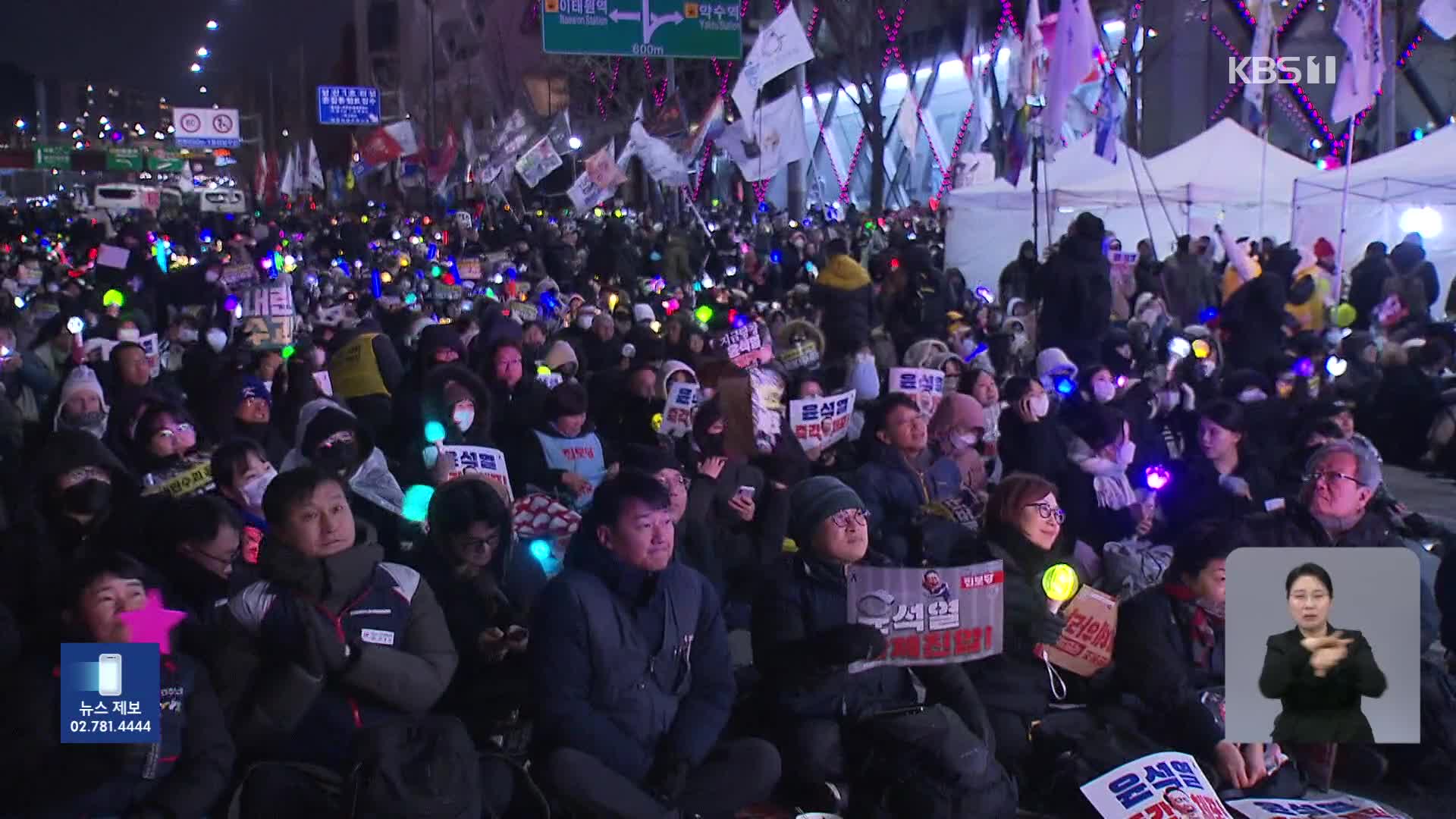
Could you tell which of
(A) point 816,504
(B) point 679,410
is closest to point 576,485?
(B) point 679,410

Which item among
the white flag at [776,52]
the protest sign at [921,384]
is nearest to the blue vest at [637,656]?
the protest sign at [921,384]

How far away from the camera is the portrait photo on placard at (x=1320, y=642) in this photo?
400 centimetres

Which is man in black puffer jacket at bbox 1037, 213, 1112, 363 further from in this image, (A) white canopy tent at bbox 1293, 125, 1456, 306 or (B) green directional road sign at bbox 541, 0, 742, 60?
(B) green directional road sign at bbox 541, 0, 742, 60

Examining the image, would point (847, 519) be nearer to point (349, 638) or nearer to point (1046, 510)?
point (1046, 510)

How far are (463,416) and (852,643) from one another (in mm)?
3592

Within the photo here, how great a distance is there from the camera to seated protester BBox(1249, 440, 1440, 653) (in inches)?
241

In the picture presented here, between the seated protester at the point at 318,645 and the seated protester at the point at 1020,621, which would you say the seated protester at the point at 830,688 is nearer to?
the seated protester at the point at 1020,621

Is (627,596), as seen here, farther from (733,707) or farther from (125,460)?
(125,460)

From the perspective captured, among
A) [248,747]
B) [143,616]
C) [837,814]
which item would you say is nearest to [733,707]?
[837,814]

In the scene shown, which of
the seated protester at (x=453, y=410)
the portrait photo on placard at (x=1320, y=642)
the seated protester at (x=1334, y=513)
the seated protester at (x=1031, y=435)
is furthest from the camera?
the seated protester at (x=1031, y=435)

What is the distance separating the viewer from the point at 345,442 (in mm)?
6980

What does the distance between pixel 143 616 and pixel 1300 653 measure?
10.1ft

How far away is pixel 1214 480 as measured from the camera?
7.68 metres

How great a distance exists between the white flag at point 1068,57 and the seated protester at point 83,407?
10.9 metres
